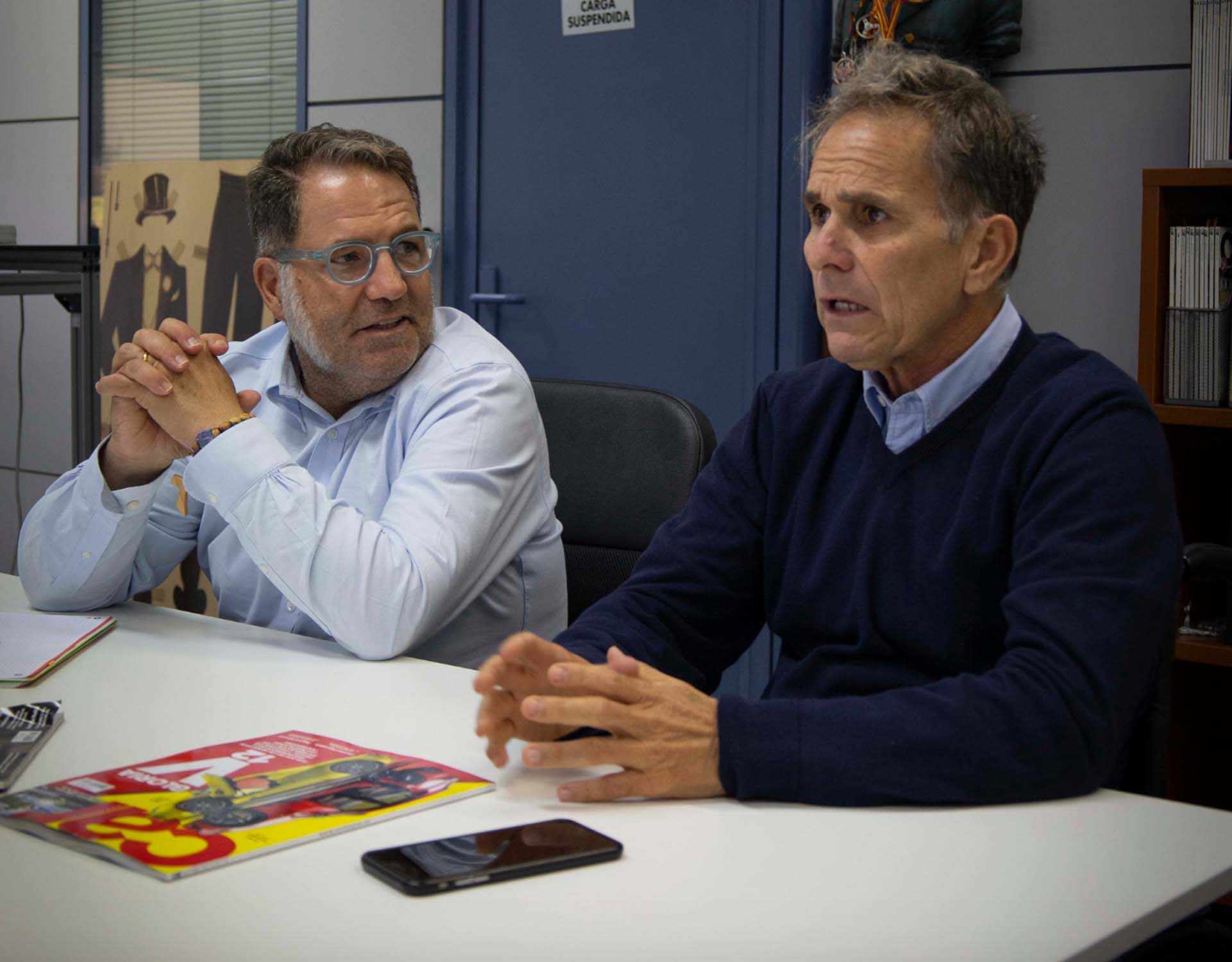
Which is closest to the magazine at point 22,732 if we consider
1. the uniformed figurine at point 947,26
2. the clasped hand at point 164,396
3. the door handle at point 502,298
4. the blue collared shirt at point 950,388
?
the clasped hand at point 164,396

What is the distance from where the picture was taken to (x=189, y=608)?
4.16 meters

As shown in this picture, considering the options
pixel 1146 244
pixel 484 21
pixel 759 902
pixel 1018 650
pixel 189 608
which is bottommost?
pixel 189 608

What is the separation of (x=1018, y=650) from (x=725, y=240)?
224 cm

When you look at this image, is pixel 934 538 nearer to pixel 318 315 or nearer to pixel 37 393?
pixel 318 315

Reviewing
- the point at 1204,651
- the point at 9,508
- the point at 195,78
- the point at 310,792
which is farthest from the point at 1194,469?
the point at 9,508

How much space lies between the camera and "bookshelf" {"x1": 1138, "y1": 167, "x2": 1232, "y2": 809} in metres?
2.22

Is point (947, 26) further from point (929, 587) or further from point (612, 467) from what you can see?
point (929, 587)

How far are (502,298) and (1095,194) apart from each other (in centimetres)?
153

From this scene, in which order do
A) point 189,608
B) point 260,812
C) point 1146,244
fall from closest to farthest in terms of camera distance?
point 260,812
point 1146,244
point 189,608

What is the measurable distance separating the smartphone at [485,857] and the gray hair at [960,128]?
731 mm

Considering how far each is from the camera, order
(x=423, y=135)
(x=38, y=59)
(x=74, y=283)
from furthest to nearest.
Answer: (x=38, y=59) < (x=423, y=135) < (x=74, y=283)

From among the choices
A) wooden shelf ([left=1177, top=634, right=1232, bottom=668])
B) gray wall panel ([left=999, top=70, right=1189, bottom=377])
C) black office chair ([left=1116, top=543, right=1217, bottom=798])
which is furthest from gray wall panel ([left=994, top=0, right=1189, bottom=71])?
black office chair ([left=1116, top=543, right=1217, bottom=798])

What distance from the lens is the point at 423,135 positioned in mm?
3629

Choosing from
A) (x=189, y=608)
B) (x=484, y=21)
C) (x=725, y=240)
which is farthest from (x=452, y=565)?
(x=189, y=608)
